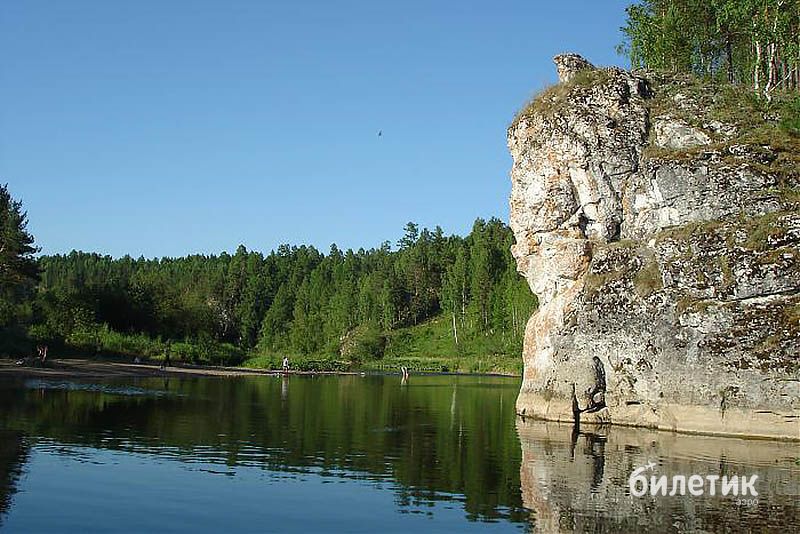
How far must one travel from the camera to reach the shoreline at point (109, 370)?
66875 mm

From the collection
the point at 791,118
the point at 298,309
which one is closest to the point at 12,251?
the point at 791,118

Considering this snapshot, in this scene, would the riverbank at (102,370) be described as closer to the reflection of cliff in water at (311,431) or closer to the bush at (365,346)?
the reflection of cliff in water at (311,431)

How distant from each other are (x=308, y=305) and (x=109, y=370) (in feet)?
340

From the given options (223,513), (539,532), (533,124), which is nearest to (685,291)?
(533,124)

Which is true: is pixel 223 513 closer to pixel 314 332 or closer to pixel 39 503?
pixel 39 503

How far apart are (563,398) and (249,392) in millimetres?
28839

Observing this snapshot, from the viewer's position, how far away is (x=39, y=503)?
21125 millimetres

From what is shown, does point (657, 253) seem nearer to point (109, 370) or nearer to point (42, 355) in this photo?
point (109, 370)

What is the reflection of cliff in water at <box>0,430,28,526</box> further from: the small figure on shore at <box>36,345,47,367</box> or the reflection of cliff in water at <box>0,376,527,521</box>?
the small figure on shore at <box>36,345,47,367</box>

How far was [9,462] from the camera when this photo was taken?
87.9ft

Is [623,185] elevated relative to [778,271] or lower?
elevated

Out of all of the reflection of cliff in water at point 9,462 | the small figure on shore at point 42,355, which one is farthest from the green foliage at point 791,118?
the small figure on shore at point 42,355

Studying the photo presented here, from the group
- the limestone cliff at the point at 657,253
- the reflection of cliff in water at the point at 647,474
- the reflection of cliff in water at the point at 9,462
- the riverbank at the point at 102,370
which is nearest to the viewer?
the reflection of cliff in water at the point at 647,474

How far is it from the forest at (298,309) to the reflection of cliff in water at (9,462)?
158ft
